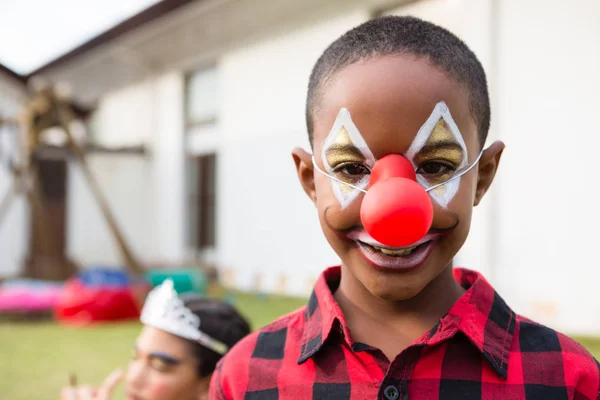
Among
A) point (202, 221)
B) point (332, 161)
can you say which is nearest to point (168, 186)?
point (202, 221)

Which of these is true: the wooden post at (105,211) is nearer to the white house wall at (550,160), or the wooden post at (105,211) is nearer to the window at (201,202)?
the window at (201,202)

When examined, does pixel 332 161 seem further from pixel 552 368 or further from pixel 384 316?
pixel 552 368

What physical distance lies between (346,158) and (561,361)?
0.45m

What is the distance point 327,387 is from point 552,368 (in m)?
0.34

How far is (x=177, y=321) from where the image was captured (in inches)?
72.1

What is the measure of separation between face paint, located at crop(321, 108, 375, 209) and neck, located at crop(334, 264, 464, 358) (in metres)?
0.18

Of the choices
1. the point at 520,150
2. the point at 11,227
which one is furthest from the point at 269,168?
the point at 11,227

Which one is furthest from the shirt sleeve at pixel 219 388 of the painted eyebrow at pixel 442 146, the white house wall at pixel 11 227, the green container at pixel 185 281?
the white house wall at pixel 11 227

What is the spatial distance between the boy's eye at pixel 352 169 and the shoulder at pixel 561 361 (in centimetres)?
36

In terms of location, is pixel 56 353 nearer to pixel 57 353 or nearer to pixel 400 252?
pixel 57 353

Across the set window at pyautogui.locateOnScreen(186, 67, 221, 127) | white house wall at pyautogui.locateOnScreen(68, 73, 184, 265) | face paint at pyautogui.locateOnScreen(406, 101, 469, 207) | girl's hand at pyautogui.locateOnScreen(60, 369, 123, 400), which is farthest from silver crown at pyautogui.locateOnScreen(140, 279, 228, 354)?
white house wall at pyautogui.locateOnScreen(68, 73, 184, 265)

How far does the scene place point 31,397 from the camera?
3.12m

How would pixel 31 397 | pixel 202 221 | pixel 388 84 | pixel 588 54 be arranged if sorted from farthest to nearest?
1. pixel 202 221
2. pixel 588 54
3. pixel 31 397
4. pixel 388 84

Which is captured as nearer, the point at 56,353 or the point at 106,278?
the point at 56,353
